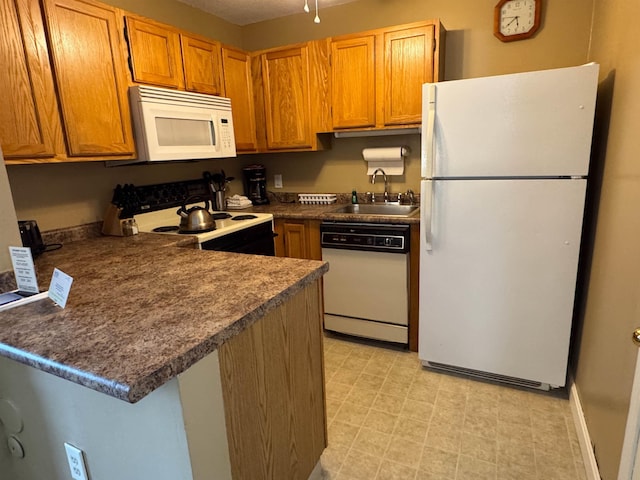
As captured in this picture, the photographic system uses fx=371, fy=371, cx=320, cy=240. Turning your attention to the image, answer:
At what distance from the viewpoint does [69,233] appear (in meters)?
2.17

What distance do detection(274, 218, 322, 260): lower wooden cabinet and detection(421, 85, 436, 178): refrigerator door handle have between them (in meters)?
0.93

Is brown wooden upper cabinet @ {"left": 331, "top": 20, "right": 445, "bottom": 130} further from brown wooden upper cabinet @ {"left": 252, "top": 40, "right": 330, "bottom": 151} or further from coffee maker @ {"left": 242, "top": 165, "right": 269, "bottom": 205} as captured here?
coffee maker @ {"left": 242, "top": 165, "right": 269, "bottom": 205}

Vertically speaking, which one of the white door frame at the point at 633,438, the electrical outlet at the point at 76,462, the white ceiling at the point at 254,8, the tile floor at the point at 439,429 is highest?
the white ceiling at the point at 254,8

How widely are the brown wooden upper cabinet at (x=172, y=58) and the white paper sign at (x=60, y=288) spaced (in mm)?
1471

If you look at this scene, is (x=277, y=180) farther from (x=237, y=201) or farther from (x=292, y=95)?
(x=292, y=95)

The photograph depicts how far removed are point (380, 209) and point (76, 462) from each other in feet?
8.09

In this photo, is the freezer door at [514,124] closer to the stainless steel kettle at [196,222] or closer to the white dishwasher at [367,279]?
the white dishwasher at [367,279]

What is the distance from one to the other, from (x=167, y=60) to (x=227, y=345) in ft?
6.65

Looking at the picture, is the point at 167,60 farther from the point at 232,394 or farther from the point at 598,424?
the point at 598,424

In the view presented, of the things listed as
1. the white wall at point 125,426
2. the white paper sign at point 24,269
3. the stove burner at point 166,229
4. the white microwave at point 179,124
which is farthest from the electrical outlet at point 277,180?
the white wall at point 125,426

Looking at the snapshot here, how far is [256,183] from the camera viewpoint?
3.37 metres

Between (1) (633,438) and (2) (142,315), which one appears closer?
(1) (633,438)

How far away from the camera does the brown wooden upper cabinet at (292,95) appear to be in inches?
110

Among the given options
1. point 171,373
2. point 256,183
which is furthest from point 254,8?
point 171,373
